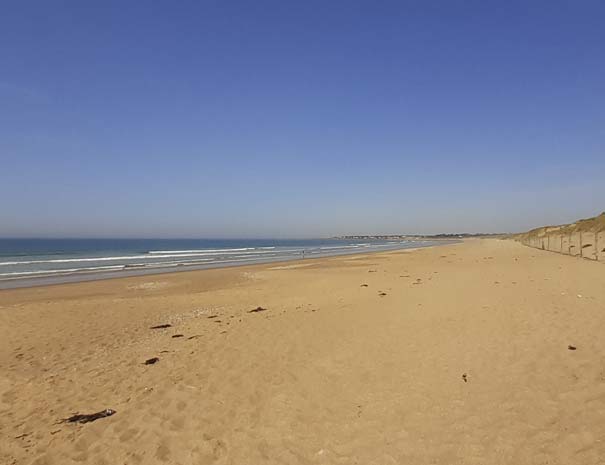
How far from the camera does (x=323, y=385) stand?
5828 millimetres

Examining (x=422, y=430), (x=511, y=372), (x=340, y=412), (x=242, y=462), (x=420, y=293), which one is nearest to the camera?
(x=242, y=462)

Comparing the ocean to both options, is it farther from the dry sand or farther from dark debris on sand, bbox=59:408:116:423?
dark debris on sand, bbox=59:408:116:423

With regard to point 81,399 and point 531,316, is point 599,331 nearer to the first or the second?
point 531,316

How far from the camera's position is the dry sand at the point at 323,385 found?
13.6ft

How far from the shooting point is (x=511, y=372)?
224 inches

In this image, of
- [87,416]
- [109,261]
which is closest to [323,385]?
[87,416]

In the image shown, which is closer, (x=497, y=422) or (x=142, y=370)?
(x=497, y=422)

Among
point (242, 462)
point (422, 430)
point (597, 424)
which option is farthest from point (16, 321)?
point (597, 424)

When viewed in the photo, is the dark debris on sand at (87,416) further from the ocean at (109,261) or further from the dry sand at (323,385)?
the ocean at (109,261)

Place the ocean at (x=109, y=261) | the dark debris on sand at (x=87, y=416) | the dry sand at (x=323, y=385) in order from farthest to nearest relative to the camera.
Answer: the ocean at (x=109, y=261), the dark debris on sand at (x=87, y=416), the dry sand at (x=323, y=385)

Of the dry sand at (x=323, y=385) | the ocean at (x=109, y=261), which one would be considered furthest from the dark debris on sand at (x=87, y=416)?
the ocean at (x=109, y=261)

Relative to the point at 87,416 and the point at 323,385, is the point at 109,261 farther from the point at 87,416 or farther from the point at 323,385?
the point at 323,385

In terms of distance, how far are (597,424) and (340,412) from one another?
3.03m

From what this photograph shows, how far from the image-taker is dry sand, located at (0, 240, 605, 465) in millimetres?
4160
